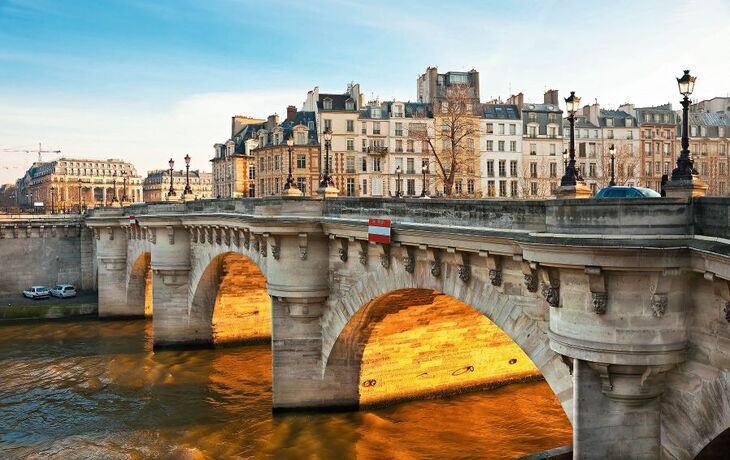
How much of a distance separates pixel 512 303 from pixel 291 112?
203 ft

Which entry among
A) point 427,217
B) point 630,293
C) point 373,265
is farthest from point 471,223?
point 373,265

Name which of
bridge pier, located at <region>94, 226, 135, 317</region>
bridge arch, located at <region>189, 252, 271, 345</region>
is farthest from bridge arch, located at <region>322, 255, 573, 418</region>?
bridge pier, located at <region>94, 226, 135, 317</region>

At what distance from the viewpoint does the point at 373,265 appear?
65.2 feet

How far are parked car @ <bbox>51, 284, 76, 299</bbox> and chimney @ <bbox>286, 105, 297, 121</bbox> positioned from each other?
29.6 meters

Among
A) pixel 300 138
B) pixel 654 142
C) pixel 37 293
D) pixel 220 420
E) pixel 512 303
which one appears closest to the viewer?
pixel 512 303

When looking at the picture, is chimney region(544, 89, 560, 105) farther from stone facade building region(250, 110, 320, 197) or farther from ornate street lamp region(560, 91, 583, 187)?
ornate street lamp region(560, 91, 583, 187)

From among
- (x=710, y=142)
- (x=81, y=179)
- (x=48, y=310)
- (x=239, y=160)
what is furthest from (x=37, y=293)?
(x=81, y=179)

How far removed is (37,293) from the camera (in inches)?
2096

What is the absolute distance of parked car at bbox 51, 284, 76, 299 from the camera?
53531 mm

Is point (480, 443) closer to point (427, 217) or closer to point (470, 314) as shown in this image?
point (470, 314)

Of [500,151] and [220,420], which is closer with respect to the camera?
[220,420]

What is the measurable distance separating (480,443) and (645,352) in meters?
13.3

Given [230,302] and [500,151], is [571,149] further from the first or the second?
[500,151]

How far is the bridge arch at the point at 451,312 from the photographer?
43.0 ft
